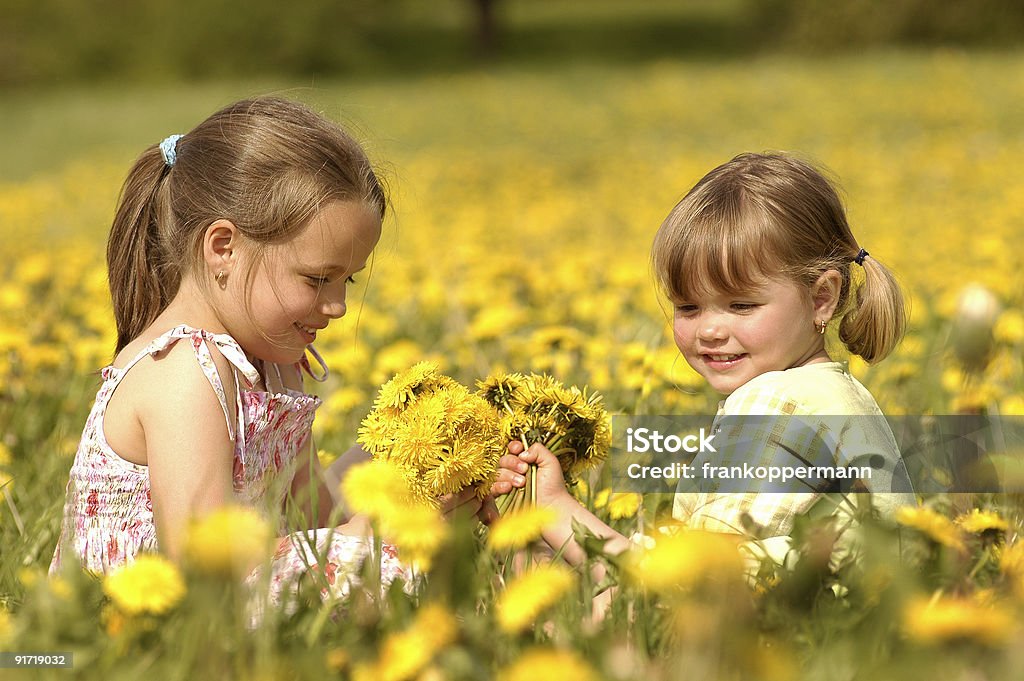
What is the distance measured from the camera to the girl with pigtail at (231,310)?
5.70ft

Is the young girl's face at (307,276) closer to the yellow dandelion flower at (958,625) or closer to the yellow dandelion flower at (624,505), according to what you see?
the yellow dandelion flower at (624,505)

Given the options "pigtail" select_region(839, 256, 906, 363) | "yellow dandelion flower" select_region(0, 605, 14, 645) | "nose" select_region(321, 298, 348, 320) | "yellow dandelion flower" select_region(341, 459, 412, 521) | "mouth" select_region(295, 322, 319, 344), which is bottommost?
"yellow dandelion flower" select_region(0, 605, 14, 645)

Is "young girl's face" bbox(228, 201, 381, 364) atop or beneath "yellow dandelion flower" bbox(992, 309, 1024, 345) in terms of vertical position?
atop

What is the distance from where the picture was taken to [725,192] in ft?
5.90

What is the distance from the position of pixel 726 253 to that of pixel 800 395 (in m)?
0.25

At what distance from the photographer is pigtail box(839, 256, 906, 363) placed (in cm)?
187

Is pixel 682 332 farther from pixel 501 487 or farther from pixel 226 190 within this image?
pixel 226 190

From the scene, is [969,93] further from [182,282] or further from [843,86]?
[182,282]

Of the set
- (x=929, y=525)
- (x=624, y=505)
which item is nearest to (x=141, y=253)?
(x=624, y=505)

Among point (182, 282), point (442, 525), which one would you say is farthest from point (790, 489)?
point (182, 282)

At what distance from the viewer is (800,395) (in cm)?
170

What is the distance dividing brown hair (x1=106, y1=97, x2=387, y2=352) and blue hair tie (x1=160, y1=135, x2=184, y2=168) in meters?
0.01

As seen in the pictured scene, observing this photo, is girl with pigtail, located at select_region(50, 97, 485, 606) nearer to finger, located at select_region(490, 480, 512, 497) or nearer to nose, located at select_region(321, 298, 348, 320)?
nose, located at select_region(321, 298, 348, 320)
